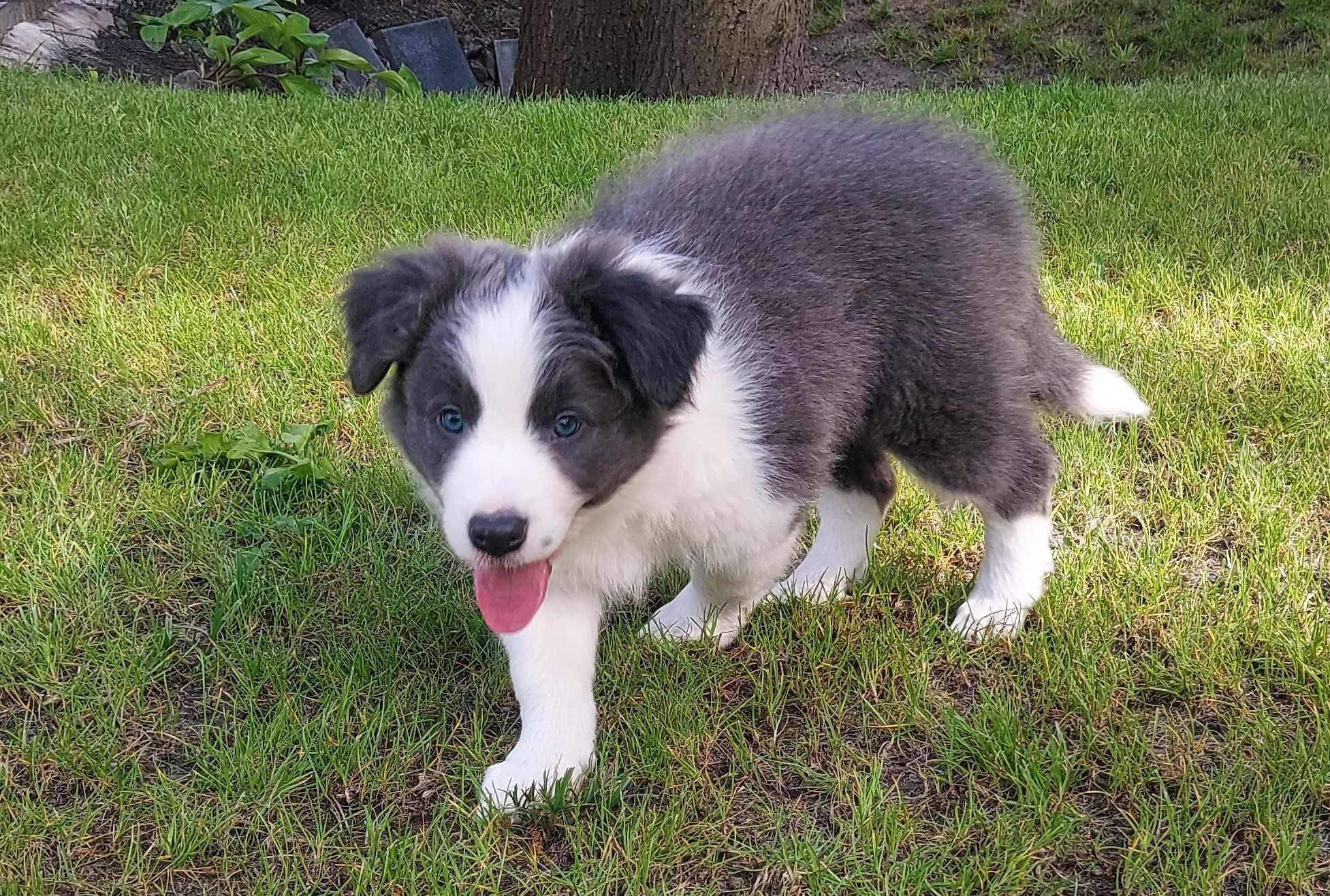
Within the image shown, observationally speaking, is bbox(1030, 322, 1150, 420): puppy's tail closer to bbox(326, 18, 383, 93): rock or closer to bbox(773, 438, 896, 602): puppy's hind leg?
bbox(773, 438, 896, 602): puppy's hind leg

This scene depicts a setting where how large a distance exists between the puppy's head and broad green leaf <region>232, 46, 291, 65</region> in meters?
5.76

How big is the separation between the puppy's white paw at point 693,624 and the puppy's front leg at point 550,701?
14.6 inches

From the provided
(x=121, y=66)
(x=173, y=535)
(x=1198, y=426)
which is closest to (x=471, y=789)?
(x=173, y=535)

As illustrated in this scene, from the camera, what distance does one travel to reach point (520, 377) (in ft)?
6.84

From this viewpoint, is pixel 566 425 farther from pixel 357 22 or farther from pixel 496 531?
pixel 357 22

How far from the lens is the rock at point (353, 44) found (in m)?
8.88

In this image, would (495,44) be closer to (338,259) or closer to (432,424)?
(338,259)

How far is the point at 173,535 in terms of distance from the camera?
3.19 metres

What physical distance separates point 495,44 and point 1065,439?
24.7ft

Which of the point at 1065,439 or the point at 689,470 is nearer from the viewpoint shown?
the point at 689,470

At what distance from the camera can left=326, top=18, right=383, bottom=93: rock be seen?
8883 mm

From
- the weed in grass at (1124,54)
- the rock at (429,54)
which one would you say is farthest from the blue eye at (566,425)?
the weed in grass at (1124,54)

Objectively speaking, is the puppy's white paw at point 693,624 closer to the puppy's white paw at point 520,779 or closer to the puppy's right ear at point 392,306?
the puppy's white paw at point 520,779

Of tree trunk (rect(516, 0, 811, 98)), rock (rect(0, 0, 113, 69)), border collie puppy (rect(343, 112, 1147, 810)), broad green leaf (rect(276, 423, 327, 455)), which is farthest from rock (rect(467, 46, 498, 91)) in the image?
border collie puppy (rect(343, 112, 1147, 810))
